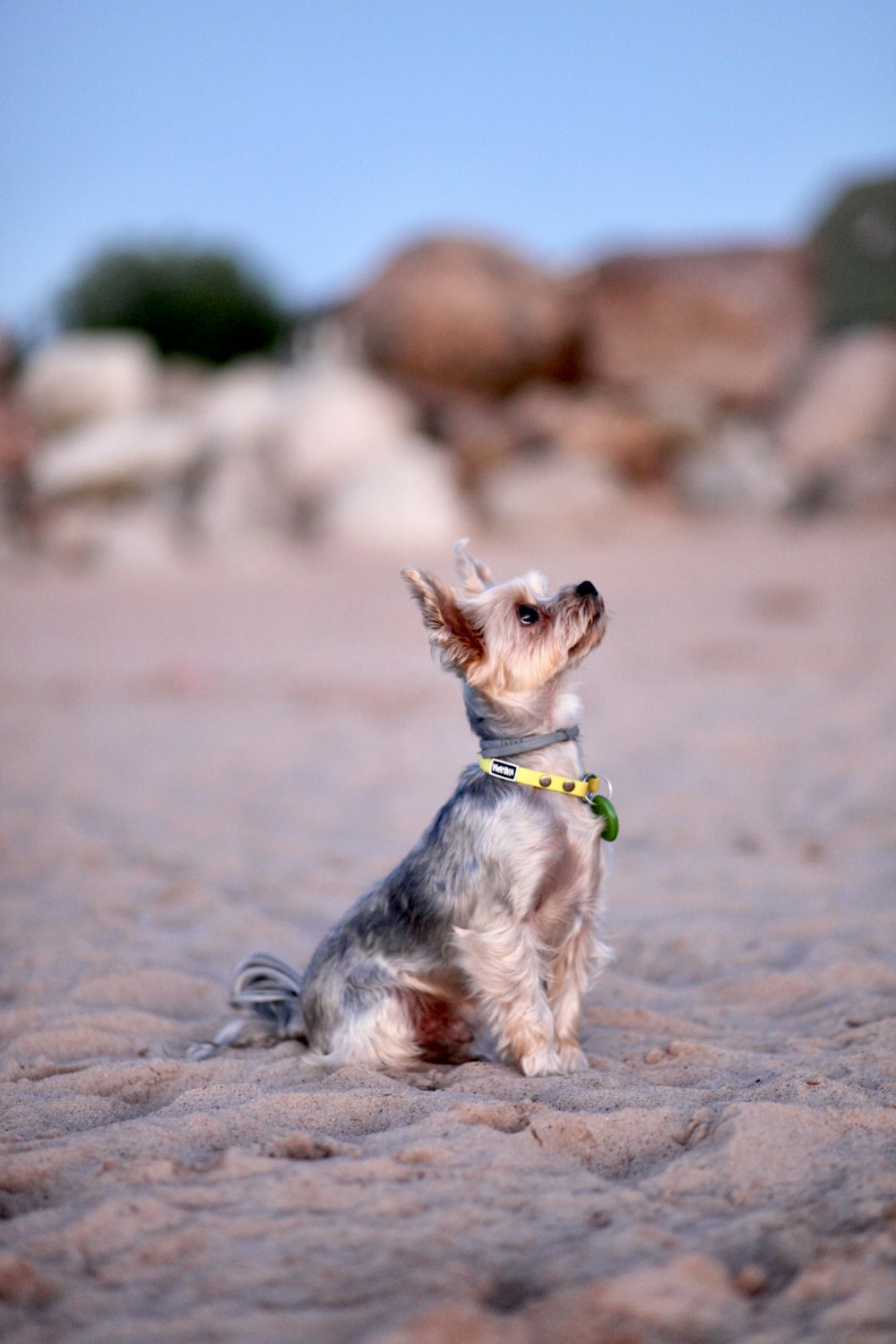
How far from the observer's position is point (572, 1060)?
369 cm

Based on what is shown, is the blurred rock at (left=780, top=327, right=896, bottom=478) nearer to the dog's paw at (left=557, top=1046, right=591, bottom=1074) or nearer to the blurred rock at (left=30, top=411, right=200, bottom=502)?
the blurred rock at (left=30, top=411, right=200, bottom=502)

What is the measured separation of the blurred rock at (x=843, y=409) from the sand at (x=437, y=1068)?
4.89 metres

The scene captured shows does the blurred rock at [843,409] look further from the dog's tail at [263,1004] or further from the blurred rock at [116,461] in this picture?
the dog's tail at [263,1004]

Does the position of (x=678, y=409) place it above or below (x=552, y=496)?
above

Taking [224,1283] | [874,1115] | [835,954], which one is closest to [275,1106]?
[224,1283]

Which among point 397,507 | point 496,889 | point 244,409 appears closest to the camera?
point 496,889

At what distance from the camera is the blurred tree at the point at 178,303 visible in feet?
77.6

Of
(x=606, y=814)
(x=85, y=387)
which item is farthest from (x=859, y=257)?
(x=606, y=814)

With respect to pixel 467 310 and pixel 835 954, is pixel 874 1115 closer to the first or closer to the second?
pixel 835 954

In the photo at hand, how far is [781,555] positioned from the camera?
13.2 metres

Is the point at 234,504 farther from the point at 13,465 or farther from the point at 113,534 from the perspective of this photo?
the point at 13,465

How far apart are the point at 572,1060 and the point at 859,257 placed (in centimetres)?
1758

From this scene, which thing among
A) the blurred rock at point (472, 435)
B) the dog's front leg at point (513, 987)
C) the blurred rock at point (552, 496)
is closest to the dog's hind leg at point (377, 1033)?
the dog's front leg at point (513, 987)

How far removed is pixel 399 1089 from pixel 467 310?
1580 cm
